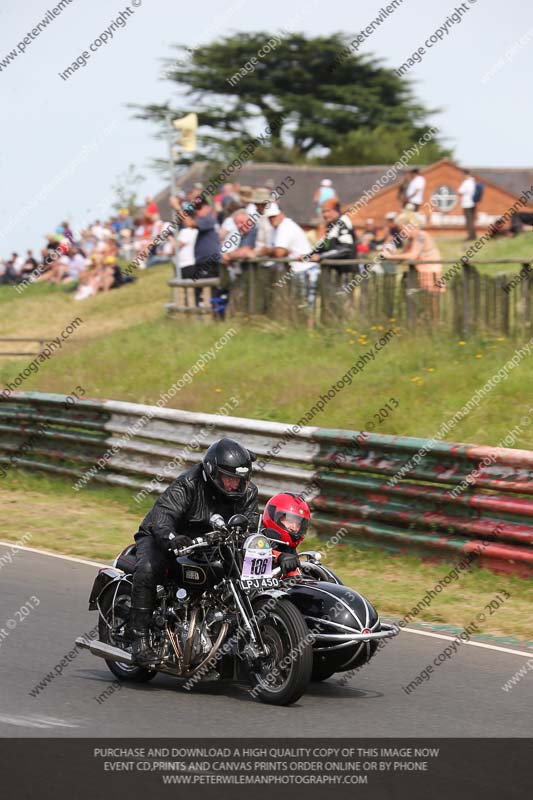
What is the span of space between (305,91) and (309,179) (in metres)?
10.5

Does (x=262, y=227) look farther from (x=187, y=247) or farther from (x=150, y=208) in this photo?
(x=150, y=208)

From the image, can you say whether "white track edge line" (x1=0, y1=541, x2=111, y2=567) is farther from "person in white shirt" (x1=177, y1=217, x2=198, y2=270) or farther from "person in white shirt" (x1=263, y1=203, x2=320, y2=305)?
"person in white shirt" (x1=177, y1=217, x2=198, y2=270)

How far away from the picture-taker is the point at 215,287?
19188 mm

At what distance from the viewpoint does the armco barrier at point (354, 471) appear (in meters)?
10.4

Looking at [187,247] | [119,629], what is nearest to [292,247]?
[187,247]

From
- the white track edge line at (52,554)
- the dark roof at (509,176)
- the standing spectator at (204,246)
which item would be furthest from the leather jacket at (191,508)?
the dark roof at (509,176)

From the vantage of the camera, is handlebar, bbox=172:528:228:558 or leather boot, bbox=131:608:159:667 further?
leather boot, bbox=131:608:159:667

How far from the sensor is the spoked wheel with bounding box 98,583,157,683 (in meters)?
7.69

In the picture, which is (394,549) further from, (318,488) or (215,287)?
(215,287)

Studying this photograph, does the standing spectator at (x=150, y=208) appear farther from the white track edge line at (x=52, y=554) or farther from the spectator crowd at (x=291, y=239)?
the white track edge line at (x=52, y=554)

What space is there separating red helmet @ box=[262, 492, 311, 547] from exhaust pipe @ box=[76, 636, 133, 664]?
1146mm

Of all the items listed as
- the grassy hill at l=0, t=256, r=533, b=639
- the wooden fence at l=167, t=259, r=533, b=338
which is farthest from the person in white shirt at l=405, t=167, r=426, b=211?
the grassy hill at l=0, t=256, r=533, b=639

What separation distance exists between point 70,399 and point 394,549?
17.0ft
